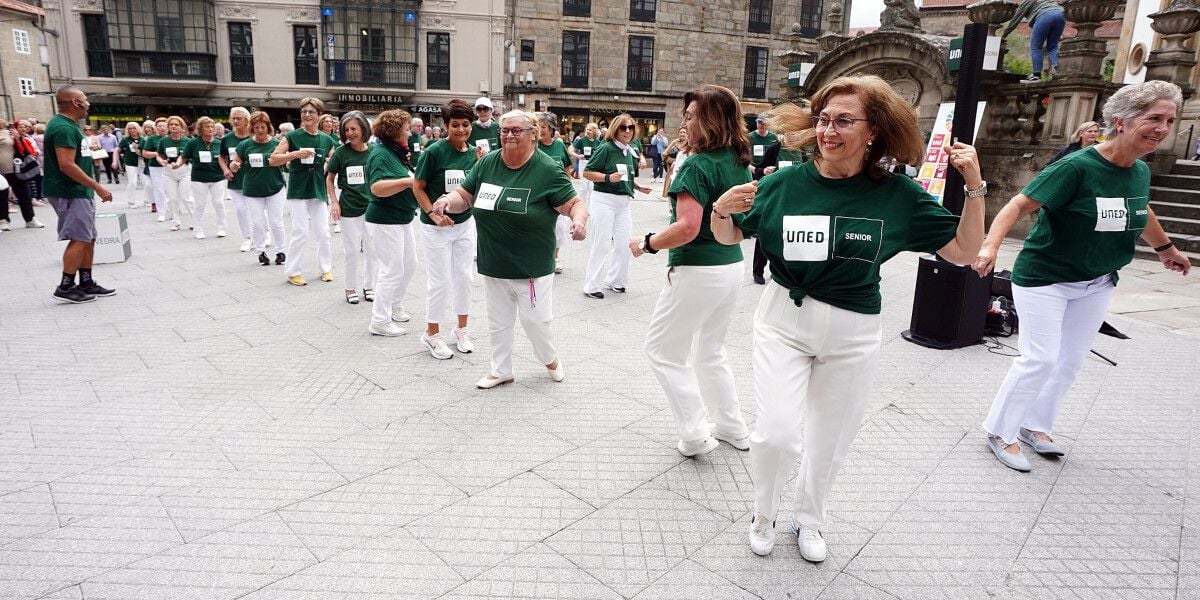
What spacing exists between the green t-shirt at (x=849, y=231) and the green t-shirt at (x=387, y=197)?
4.20m

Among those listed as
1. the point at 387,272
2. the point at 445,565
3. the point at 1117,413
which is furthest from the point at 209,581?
the point at 1117,413

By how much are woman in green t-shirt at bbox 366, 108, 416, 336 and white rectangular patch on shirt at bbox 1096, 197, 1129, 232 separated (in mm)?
4949

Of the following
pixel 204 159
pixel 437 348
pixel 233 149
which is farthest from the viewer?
pixel 204 159

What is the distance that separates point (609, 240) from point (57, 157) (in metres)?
5.65

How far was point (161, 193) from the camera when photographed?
45.3 feet

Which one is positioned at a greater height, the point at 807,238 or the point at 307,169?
the point at 807,238

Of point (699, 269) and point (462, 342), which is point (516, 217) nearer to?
point (699, 269)

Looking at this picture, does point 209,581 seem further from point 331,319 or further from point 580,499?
point 331,319

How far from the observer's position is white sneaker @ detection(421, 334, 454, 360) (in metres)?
5.76

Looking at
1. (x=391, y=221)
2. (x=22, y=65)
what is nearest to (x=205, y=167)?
(x=391, y=221)

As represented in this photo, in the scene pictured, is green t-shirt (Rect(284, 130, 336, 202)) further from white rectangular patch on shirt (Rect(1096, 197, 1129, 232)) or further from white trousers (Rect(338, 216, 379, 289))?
white rectangular patch on shirt (Rect(1096, 197, 1129, 232))

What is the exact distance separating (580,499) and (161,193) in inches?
541

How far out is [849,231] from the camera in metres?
2.66

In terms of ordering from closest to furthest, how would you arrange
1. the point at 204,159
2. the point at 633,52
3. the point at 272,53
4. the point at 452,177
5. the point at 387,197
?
the point at 452,177, the point at 387,197, the point at 204,159, the point at 272,53, the point at 633,52
